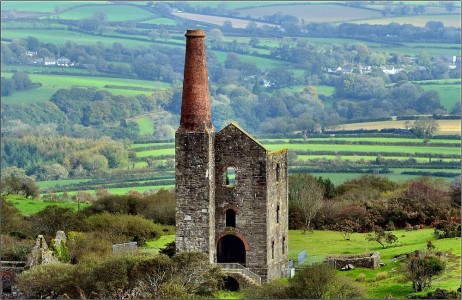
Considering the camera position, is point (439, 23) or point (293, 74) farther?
point (439, 23)

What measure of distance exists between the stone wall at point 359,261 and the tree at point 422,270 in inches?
132

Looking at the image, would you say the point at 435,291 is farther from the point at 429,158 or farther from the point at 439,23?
the point at 439,23

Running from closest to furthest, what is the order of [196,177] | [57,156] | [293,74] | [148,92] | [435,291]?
[435,291]
[196,177]
[57,156]
[148,92]
[293,74]

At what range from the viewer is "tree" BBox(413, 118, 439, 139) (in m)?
Result: 133

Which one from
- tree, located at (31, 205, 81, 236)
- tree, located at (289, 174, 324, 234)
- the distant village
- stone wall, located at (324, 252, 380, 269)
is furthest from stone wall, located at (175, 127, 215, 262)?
the distant village

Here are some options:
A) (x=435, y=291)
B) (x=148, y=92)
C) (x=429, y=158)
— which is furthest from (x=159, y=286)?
(x=148, y=92)

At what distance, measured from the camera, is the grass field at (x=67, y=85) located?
556ft

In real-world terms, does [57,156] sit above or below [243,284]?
below

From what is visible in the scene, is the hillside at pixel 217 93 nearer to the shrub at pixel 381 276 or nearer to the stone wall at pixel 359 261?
the stone wall at pixel 359 261

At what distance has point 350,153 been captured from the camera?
12800cm

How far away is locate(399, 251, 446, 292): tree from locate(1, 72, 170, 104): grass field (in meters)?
104

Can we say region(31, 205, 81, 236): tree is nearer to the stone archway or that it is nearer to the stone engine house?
the stone engine house

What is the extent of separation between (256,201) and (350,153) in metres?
64.6

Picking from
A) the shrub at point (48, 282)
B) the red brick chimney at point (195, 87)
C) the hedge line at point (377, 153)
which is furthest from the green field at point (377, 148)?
the shrub at point (48, 282)
